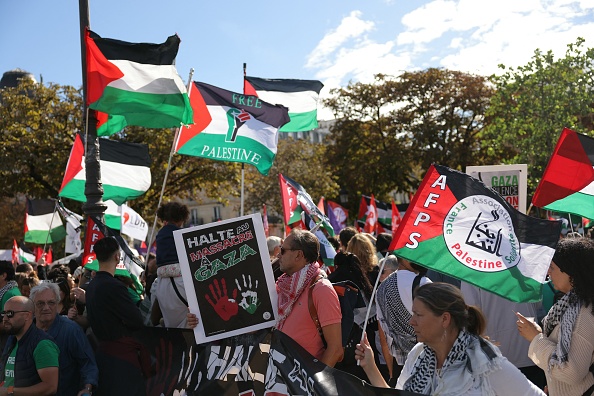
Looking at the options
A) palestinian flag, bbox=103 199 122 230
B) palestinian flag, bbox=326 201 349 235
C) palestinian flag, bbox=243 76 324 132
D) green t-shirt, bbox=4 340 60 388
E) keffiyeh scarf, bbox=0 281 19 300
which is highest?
palestinian flag, bbox=243 76 324 132

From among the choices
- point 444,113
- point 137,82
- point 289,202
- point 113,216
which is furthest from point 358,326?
point 444,113

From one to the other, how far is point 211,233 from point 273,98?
8.03 meters

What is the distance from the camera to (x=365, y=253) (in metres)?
6.98

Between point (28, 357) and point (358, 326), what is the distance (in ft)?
8.78

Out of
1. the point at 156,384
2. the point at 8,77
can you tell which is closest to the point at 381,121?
the point at 8,77

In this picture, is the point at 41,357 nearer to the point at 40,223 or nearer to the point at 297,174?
the point at 40,223

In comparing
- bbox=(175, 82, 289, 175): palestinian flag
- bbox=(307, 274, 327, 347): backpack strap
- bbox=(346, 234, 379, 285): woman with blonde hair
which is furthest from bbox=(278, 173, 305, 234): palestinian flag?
bbox=(307, 274, 327, 347): backpack strap

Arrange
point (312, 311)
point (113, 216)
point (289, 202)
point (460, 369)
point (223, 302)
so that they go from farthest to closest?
point (113, 216)
point (289, 202)
point (223, 302)
point (312, 311)
point (460, 369)

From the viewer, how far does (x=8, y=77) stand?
5706 centimetres

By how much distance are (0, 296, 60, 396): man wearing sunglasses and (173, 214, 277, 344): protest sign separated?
1.07m

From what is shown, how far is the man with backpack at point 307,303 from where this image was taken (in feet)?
16.1

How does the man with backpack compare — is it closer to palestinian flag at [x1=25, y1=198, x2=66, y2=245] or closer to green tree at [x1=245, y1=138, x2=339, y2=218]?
palestinian flag at [x1=25, y1=198, x2=66, y2=245]

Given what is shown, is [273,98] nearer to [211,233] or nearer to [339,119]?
[211,233]

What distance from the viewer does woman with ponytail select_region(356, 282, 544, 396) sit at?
341 centimetres
